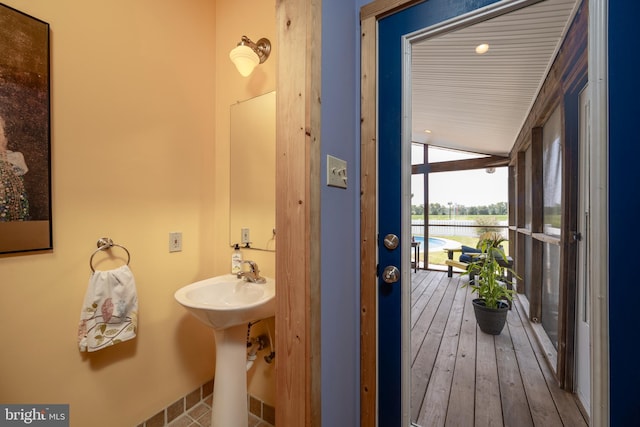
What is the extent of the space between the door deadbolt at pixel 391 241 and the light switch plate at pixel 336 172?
0.95 ft

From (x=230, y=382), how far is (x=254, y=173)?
117 centimetres

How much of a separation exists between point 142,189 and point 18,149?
1.55 feet

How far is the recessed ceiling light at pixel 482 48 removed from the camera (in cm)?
99

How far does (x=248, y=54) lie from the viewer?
1462 mm

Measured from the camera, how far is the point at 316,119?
35.0 inches

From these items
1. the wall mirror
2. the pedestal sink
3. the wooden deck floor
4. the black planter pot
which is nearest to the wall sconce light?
the wall mirror

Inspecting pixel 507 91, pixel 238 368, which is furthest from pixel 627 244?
pixel 238 368

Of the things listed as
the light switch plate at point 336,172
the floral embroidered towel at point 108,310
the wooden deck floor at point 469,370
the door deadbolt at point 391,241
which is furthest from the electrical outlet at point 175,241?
the wooden deck floor at point 469,370

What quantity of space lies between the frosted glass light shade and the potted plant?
1500 millimetres

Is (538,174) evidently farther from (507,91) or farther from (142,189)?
(142,189)

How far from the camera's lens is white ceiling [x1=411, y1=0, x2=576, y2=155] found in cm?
89

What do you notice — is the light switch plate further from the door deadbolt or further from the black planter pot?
the black planter pot

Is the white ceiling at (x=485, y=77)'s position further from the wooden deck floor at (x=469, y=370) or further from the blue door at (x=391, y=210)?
the wooden deck floor at (x=469, y=370)

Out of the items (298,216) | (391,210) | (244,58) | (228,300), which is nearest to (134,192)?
(228,300)
